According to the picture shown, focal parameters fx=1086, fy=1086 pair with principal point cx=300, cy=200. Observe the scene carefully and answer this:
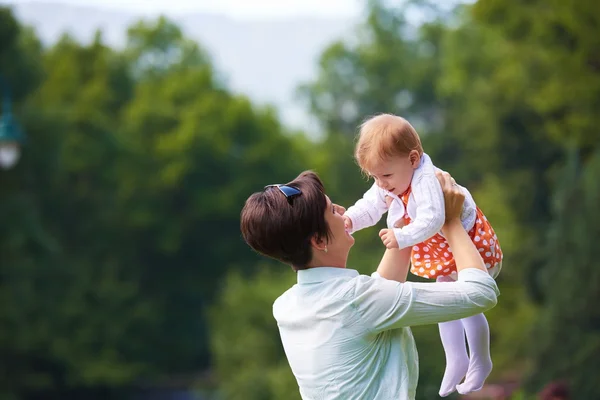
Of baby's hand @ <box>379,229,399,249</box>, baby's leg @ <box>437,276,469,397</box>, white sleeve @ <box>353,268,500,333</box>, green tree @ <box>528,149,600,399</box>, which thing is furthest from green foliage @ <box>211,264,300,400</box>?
white sleeve @ <box>353,268,500,333</box>

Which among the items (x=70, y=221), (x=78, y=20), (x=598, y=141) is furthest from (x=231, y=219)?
(x=598, y=141)

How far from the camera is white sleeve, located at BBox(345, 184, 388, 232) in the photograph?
Result: 3512 millimetres

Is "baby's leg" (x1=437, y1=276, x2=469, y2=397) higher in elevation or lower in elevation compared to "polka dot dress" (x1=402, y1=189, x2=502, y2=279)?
lower

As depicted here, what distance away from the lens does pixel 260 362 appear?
28.5m

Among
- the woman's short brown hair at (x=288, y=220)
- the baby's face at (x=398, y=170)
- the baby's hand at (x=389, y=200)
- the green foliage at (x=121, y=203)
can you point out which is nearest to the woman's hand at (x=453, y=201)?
the baby's face at (x=398, y=170)

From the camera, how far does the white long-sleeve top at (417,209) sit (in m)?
3.20

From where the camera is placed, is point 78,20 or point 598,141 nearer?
point 598,141

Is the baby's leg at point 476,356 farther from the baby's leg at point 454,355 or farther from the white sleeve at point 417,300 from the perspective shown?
the white sleeve at point 417,300

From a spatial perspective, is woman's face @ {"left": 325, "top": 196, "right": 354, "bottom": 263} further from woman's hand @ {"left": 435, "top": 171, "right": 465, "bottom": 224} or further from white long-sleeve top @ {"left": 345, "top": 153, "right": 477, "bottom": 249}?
woman's hand @ {"left": 435, "top": 171, "right": 465, "bottom": 224}

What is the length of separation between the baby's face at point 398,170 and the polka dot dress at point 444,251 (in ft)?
0.18

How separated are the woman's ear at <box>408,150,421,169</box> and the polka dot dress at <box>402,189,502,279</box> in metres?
0.09

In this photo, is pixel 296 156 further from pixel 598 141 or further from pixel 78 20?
pixel 598 141

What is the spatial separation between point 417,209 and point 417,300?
12.3 inches

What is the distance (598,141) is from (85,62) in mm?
23291
